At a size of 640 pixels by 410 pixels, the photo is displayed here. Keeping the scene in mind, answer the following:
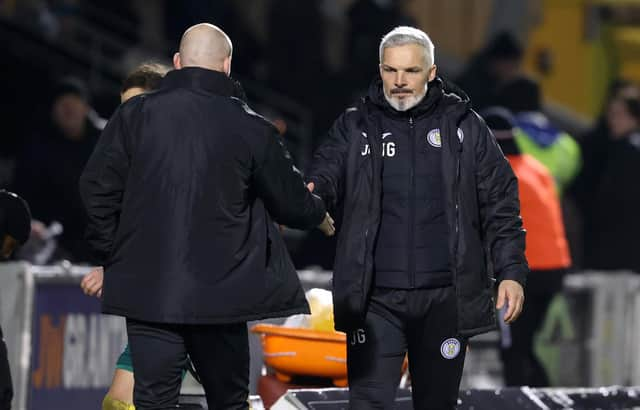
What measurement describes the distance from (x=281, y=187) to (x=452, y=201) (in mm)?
745

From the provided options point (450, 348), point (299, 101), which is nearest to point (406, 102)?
point (450, 348)

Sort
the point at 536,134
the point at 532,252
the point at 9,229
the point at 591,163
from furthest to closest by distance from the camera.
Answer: the point at 591,163 < the point at 536,134 < the point at 532,252 < the point at 9,229

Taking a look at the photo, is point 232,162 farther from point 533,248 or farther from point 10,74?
point 10,74

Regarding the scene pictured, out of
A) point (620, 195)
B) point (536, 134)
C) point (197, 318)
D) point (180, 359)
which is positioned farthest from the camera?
point (620, 195)

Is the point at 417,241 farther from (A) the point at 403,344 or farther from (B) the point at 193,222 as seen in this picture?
(B) the point at 193,222

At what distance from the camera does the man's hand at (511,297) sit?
267 inches

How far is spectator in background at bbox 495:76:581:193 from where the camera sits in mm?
11289

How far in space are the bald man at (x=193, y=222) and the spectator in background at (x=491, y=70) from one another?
6.73 meters

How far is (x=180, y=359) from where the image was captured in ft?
21.1

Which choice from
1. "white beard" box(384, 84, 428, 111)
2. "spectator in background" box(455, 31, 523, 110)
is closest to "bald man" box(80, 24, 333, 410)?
"white beard" box(384, 84, 428, 111)

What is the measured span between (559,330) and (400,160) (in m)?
5.04

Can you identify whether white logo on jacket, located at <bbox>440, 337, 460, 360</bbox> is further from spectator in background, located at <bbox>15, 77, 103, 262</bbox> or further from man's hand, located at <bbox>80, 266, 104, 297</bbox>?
spectator in background, located at <bbox>15, 77, 103, 262</bbox>

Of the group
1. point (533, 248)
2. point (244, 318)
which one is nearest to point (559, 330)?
point (533, 248)

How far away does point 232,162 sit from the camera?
6383 mm
